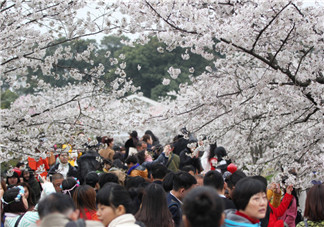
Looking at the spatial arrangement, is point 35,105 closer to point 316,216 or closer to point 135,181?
point 135,181

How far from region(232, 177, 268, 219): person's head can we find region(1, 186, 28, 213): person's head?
2.65m

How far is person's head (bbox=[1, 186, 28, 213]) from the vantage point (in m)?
5.34

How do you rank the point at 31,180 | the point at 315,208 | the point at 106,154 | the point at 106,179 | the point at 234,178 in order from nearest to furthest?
the point at 315,208
the point at 234,178
the point at 106,179
the point at 31,180
the point at 106,154

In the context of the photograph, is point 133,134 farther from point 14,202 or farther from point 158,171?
point 14,202

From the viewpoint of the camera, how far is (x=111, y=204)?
4.00 metres

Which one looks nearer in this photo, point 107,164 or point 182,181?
point 182,181

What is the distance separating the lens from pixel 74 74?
7.56 m

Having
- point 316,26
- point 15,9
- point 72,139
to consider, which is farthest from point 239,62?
point 15,9

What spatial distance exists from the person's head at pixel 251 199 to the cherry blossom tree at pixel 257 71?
2330mm

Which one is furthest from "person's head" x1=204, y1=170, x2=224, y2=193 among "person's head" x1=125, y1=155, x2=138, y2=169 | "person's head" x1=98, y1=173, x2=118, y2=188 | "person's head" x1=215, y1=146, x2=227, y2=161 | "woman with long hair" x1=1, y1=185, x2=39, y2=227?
"person's head" x1=215, y1=146, x2=227, y2=161

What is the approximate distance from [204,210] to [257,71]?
5.67 m

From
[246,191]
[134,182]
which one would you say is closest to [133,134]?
[134,182]

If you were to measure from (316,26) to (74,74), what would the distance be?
3642 mm

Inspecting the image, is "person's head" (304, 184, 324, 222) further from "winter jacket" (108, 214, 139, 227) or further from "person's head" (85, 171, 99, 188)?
"person's head" (85, 171, 99, 188)
